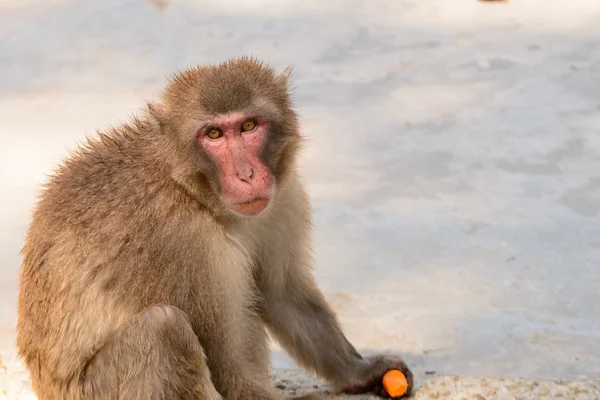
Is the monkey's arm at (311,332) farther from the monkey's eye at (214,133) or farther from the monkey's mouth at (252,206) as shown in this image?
the monkey's eye at (214,133)

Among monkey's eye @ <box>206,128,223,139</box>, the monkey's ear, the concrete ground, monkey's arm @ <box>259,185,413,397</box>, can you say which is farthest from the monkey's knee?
the concrete ground

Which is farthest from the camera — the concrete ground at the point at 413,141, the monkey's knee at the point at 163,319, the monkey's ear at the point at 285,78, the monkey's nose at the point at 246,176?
the concrete ground at the point at 413,141

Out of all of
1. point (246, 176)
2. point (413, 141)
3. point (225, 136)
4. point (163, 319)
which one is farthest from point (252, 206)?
point (413, 141)

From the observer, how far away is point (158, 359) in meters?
4.05

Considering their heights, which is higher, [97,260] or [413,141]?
[97,260]

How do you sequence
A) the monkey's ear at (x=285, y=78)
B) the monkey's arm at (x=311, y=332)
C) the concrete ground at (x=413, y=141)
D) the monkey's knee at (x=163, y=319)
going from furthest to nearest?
the concrete ground at (x=413, y=141) → the monkey's arm at (x=311, y=332) → the monkey's ear at (x=285, y=78) → the monkey's knee at (x=163, y=319)

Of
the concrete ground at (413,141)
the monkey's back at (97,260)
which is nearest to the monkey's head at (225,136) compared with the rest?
the monkey's back at (97,260)

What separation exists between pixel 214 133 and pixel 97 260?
641mm

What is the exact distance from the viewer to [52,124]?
27.8 feet

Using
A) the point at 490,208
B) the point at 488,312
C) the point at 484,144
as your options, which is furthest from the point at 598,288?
the point at 484,144

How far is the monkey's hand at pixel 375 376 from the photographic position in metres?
4.94

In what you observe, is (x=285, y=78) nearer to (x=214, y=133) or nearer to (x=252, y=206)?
(x=214, y=133)

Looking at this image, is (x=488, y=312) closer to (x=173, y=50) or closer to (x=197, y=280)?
(x=197, y=280)

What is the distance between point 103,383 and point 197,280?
0.51 metres
